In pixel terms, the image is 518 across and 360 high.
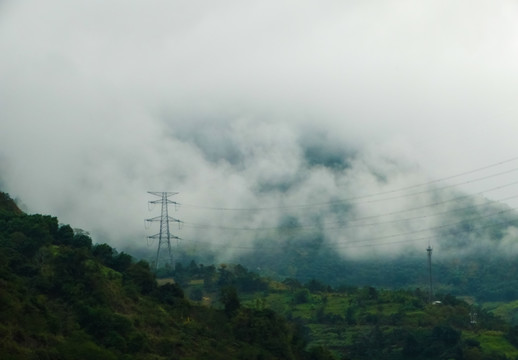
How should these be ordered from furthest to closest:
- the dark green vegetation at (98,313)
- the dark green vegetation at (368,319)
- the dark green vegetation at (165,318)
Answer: the dark green vegetation at (368,319) < the dark green vegetation at (165,318) < the dark green vegetation at (98,313)

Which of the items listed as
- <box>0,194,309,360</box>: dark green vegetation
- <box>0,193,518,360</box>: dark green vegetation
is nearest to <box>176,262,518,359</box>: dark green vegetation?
<box>0,193,518,360</box>: dark green vegetation

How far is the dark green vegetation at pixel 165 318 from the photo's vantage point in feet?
208

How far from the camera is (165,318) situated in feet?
251

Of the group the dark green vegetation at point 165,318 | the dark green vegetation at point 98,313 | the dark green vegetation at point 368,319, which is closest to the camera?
the dark green vegetation at point 98,313

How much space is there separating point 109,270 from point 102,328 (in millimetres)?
16790

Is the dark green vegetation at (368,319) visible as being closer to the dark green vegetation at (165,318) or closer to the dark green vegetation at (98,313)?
the dark green vegetation at (165,318)

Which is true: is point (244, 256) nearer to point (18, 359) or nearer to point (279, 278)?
point (279, 278)

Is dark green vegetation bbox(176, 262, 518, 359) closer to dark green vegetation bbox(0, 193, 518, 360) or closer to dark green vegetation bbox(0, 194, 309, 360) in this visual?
dark green vegetation bbox(0, 193, 518, 360)

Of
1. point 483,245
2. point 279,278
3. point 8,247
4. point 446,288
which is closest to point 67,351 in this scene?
point 8,247

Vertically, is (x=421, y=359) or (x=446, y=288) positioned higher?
(x=446, y=288)

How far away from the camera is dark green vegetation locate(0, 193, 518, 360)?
63250mm

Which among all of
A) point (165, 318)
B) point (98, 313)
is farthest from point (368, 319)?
point (98, 313)

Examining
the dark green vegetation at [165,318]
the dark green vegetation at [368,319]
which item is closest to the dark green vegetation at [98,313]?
the dark green vegetation at [165,318]

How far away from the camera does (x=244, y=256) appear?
195125 millimetres
